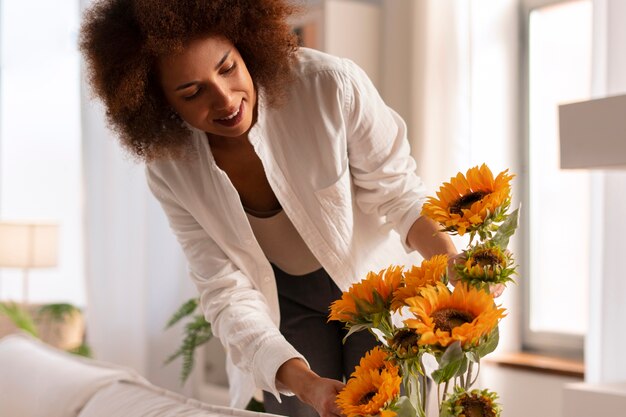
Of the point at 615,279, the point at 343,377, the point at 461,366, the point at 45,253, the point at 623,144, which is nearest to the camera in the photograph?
the point at 461,366

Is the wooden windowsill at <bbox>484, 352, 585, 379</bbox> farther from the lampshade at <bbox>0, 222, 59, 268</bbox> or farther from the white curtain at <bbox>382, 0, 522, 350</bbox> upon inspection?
the lampshade at <bbox>0, 222, 59, 268</bbox>

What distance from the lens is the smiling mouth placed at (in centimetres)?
141

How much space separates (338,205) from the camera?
5.14ft

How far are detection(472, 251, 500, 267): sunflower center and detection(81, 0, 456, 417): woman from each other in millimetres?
550

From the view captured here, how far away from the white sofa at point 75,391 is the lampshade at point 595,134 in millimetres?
657

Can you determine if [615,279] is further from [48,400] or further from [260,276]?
[48,400]

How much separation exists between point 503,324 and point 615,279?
28.3 inches

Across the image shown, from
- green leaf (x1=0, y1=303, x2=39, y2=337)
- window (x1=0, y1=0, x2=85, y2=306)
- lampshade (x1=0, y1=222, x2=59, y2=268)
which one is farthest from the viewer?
window (x1=0, y1=0, x2=85, y2=306)

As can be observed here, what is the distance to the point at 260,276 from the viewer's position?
5.34 feet

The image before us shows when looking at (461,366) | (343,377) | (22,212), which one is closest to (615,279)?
(343,377)

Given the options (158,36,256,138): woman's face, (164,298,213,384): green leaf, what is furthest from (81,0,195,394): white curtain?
(158,36,256,138): woman's face

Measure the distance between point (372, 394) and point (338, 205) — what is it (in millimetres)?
807

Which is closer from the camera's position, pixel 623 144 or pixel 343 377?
pixel 623 144

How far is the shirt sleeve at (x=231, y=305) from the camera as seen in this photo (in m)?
1.33
